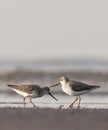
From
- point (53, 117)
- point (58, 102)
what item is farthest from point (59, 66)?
point (53, 117)

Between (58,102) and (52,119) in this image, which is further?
(58,102)

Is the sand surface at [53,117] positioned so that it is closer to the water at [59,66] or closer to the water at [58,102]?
the water at [58,102]

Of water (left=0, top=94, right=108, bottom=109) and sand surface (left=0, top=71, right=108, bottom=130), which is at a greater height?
sand surface (left=0, top=71, right=108, bottom=130)

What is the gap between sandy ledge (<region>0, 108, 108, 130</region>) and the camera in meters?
16.0

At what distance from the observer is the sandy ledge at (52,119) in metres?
16.0

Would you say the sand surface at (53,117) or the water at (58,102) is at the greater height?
the sand surface at (53,117)

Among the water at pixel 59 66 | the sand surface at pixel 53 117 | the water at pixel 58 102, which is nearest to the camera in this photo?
the sand surface at pixel 53 117

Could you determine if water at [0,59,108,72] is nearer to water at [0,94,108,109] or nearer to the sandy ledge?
water at [0,94,108,109]

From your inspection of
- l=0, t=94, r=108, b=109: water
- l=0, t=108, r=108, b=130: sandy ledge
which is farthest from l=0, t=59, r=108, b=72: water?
l=0, t=108, r=108, b=130: sandy ledge

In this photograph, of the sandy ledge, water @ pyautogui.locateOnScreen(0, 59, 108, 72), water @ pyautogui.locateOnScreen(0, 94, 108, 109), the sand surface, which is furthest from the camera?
water @ pyautogui.locateOnScreen(0, 59, 108, 72)

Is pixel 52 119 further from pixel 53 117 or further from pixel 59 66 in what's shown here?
pixel 59 66

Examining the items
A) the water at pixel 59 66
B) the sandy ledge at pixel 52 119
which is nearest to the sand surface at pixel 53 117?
the sandy ledge at pixel 52 119

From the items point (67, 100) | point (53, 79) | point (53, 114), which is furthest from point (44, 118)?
point (53, 79)

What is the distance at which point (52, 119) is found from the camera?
1709 centimetres
